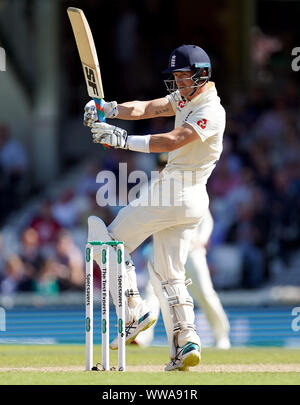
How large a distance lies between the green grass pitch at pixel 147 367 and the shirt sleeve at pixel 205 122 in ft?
4.70

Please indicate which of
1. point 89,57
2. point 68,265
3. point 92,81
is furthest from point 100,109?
point 68,265

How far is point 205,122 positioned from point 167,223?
2.18 ft

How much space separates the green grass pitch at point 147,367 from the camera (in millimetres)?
5961

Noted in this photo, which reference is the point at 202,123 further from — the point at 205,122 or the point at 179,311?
the point at 179,311

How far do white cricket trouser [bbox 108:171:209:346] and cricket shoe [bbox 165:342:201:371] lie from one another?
0.16 ft

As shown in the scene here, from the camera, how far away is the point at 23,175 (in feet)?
50.0

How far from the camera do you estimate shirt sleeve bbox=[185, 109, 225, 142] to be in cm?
657

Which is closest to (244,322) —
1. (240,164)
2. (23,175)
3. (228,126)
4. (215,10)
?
(240,164)

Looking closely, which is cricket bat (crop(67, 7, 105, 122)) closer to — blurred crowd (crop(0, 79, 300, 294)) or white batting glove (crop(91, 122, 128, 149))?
white batting glove (crop(91, 122, 128, 149))

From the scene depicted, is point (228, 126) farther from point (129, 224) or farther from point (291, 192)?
point (129, 224)

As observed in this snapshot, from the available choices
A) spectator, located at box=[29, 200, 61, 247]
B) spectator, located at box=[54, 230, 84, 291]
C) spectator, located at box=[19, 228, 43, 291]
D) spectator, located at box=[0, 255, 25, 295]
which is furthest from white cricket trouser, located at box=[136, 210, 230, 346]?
spectator, located at box=[29, 200, 61, 247]

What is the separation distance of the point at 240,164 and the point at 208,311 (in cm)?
496

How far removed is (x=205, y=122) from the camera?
6602 millimetres

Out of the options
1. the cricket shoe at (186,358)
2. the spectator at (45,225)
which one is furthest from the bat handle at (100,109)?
the spectator at (45,225)
